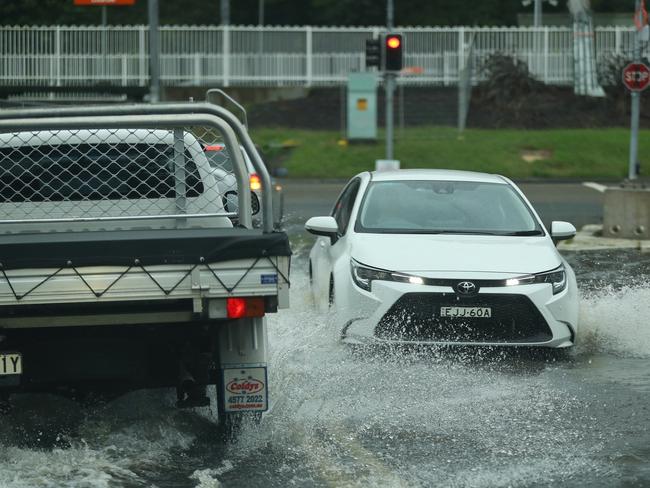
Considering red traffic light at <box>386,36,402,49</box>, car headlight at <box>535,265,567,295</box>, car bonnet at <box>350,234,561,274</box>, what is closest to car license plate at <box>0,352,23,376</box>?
car bonnet at <box>350,234,561,274</box>

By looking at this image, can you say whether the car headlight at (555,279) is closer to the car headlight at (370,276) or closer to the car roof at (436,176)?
the car headlight at (370,276)

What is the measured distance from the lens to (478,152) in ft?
106

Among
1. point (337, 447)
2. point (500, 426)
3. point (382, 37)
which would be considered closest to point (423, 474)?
point (337, 447)

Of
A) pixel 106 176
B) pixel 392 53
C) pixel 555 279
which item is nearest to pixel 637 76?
pixel 392 53

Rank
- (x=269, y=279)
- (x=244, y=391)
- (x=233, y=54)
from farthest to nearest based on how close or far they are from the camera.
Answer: (x=233, y=54) < (x=244, y=391) < (x=269, y=279)

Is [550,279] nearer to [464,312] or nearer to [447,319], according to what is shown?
[464,312]

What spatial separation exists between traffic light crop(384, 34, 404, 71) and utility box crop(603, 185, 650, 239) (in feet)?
24.1

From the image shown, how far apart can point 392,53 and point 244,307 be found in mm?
18795

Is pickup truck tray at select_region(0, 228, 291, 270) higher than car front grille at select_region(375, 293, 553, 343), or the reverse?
pickup truck tray at select_region(0, 228, 291, 270)

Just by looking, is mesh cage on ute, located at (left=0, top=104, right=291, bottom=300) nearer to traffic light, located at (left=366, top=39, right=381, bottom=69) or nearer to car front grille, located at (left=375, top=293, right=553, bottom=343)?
car front grille, located at (left=375, top=293, right=553, bottom=343)

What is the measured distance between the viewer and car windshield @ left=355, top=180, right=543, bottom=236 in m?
10.3

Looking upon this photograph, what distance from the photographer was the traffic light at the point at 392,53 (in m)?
24.4

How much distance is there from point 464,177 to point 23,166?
4639 mm

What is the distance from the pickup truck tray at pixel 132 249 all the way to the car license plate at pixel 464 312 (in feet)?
10.2
